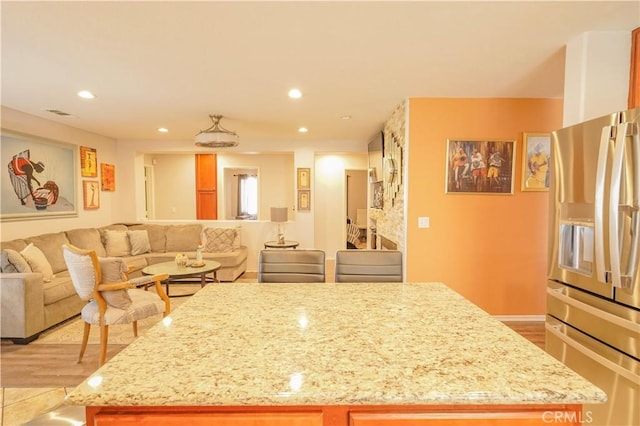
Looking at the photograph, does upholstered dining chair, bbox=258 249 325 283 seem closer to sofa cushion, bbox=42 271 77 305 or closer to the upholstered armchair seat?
the upholstered armchair seat

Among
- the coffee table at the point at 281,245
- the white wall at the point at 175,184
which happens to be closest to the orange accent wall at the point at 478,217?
the coffee table at the point at 281,245

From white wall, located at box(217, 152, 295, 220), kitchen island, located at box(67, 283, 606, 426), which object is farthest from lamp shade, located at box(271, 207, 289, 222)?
kitchen island, located at box(67, 283, 606, 426)

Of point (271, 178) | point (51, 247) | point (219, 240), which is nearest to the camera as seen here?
point (51, 247)

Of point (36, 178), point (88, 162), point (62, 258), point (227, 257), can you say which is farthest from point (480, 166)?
point (88, 162)

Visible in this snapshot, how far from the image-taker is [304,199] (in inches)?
250

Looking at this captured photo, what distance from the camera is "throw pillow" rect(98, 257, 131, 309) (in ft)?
8.70

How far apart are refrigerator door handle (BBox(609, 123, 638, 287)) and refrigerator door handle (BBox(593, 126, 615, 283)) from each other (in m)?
0.04

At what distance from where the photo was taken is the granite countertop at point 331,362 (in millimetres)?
835

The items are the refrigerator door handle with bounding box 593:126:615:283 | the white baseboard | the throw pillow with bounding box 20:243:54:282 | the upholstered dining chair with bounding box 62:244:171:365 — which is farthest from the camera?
the white baseboard

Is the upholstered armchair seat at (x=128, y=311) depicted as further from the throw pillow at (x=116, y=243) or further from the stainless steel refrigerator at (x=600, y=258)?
the stainless steel refrigerator at (x=600, y=258)

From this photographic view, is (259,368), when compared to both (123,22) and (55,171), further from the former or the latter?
(55,171)

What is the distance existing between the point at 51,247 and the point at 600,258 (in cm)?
550

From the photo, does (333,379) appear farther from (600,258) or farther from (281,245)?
(281,245)

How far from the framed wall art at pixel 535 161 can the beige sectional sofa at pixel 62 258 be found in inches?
169
